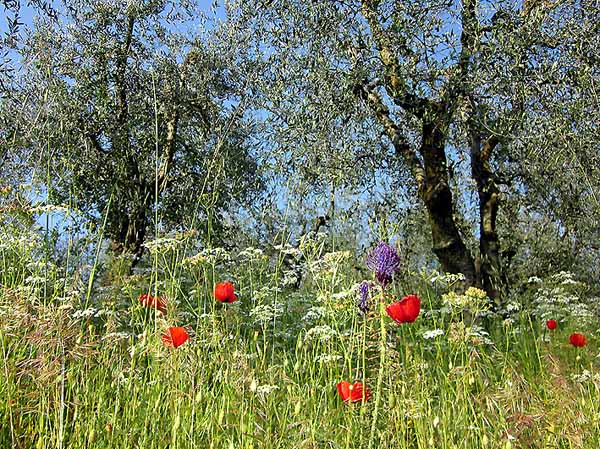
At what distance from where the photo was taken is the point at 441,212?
8359 mm

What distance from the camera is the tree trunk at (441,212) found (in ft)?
26.9

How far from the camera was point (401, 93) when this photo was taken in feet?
22.3

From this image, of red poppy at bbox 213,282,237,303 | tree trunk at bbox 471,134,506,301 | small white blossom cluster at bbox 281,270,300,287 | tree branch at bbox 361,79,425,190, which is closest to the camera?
red poppy at bbox 213,282,237,303

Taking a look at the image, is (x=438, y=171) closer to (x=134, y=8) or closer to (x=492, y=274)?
(x=492, y=274)

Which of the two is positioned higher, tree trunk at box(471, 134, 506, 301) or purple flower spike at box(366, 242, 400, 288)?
tree trunk at box(471, 134, 506, 301)

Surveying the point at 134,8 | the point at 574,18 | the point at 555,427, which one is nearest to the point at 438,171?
the point at 574,18

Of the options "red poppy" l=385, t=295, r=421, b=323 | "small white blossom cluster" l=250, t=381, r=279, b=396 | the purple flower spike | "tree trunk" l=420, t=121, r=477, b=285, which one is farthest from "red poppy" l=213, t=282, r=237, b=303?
"tree trunk" l=420, t=121, r=477, b=285

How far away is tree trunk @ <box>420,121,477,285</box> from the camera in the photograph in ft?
26.9

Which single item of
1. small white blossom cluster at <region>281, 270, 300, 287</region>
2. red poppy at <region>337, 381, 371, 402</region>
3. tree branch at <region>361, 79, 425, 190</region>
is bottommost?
red poppy at <region>337, 381, 371, 402</region>

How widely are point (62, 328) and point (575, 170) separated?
25.7ft

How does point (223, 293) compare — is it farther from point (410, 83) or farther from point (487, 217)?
point (487, 217)

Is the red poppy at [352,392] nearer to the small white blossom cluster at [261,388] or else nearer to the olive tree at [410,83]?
the small white blossom cluster at [261,388]

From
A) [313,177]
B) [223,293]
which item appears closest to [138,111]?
[313,177]

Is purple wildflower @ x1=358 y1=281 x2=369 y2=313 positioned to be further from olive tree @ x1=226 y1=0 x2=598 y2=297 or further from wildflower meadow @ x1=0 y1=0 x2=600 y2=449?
olive tree @ x1=226 y1=0 x2=598 y2=297
